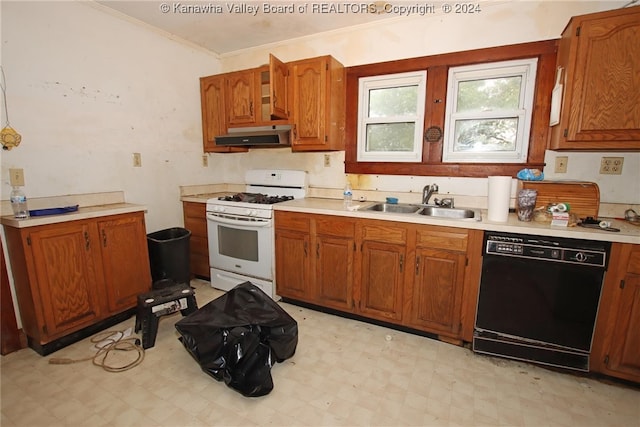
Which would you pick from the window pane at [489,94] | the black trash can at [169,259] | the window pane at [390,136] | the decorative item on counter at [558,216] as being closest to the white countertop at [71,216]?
the black trash can at [169,259]

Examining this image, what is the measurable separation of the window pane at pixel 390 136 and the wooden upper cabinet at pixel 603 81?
1118mm

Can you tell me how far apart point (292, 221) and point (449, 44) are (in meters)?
1.98

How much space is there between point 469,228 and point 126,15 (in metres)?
3.31

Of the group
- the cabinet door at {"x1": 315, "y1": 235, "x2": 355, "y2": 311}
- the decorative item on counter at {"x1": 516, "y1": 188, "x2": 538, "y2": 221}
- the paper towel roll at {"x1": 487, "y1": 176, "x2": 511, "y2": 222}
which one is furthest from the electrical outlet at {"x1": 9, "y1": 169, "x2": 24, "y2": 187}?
the decorative item on counter at {"x1": 516, "y1": 188, "x2": 538, "y2": 221}

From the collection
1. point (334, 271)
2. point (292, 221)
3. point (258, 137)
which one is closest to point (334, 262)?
point (334, 271)

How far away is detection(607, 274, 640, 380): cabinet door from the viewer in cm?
166

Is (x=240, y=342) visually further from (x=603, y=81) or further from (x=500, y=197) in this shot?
(x=603, y=81)

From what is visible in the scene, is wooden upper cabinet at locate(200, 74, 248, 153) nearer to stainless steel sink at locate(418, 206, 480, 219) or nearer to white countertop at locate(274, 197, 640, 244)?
white countertop at locate(274, 197, 640, 244)

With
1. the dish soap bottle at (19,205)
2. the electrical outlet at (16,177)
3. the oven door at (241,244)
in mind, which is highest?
the electrical outlet at (16,177)

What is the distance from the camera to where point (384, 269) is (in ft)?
7.47

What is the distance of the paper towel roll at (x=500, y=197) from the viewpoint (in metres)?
1.95

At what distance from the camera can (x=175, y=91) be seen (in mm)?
3084

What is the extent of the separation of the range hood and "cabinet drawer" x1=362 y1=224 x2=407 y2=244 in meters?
1.20

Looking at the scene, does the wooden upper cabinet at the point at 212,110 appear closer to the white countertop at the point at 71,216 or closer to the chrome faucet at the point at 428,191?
the white countertop at the point at 71,216
